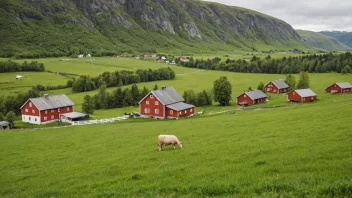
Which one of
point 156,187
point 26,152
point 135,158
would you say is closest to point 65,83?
point 26,152

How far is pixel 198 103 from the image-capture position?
103 m

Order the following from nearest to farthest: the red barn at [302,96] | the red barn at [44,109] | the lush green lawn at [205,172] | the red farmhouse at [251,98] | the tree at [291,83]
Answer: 1. the lush green lawn at [205,172]
2. the red barn at [44,109]
3. the red barn at [302,96]
4. the red farmhouse at [251,98]
5. the tree at [291,83]

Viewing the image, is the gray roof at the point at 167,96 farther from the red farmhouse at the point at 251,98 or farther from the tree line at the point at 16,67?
the tree line at the point at 16,67

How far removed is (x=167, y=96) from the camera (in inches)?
3499

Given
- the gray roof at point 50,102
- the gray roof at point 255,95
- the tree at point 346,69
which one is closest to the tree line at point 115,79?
the gray roof at point 50,102

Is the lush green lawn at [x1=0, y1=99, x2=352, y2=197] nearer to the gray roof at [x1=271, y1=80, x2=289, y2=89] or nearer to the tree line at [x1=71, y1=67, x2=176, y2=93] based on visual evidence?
the gray roof at [x1=271, y1=80, x2=289, y2=89]

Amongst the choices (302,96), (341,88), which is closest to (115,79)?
(302,96)

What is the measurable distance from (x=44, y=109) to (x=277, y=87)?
84193mm

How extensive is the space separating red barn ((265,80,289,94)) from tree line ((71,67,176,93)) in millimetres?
66136

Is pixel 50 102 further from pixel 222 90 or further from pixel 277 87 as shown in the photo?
pixel 277 87

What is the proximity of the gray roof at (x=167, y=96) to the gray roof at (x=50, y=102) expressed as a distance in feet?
89.6

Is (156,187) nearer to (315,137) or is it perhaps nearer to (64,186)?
(64,186)

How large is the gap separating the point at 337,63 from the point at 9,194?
640 ft

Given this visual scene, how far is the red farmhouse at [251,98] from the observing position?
9878 cm
